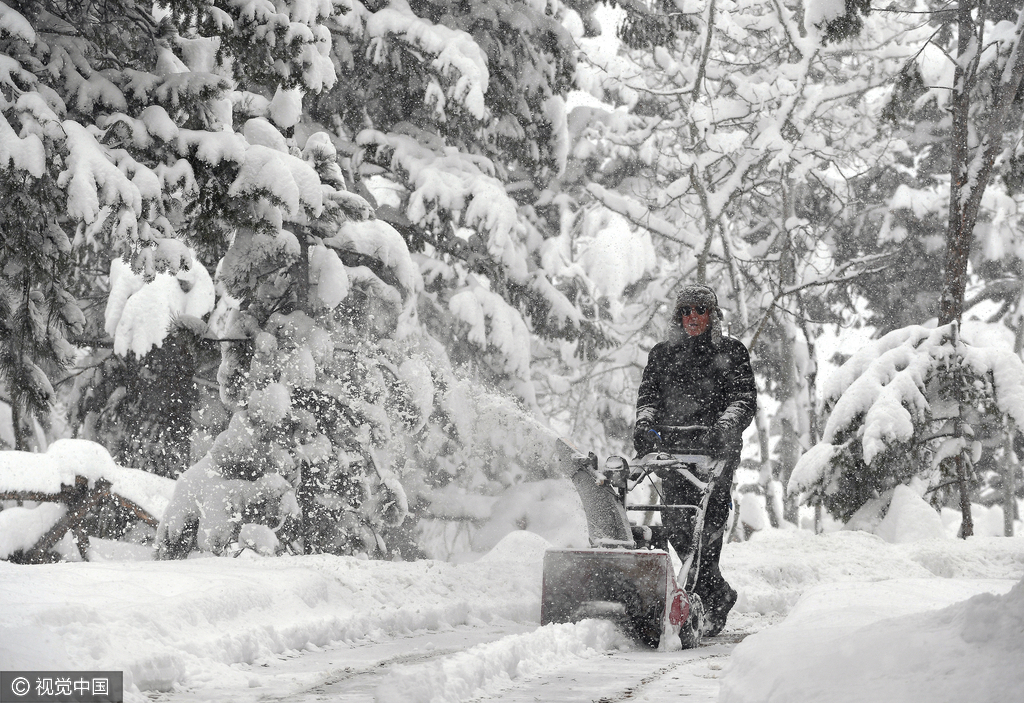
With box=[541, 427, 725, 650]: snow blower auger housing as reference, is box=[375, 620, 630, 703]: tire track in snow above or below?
below

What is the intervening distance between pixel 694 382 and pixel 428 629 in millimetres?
2212

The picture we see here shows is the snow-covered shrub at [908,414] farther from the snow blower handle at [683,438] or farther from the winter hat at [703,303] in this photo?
the snow blower handle at [683,438]

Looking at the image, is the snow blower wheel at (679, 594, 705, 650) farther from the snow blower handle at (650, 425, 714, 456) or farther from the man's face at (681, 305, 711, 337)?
the man's face at (681, 305, 711, 337)

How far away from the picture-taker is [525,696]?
373cm

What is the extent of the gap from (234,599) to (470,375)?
7963 millimetres

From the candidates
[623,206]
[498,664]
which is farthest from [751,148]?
[498,664]

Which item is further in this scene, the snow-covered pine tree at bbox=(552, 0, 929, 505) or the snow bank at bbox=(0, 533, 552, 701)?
the snow-covered pine tree at bbox=(552, 0, 929, 505)

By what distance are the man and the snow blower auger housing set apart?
0.38ft

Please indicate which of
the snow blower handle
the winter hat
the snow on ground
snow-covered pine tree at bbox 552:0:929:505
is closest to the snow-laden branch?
snow-covered pine tree at bbox 552:0:929:505

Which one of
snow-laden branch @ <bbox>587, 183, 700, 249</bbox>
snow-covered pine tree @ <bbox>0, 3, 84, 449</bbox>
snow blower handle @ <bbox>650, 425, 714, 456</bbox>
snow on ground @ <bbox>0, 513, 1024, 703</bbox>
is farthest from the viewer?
snow-laden branch @ <bbox>587, 183, 700, 249</bbox>

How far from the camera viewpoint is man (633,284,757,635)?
5984 mm

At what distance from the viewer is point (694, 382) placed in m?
6.21

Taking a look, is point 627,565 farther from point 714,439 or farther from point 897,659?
point 897,659

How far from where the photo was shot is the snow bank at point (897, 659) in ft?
9.04
